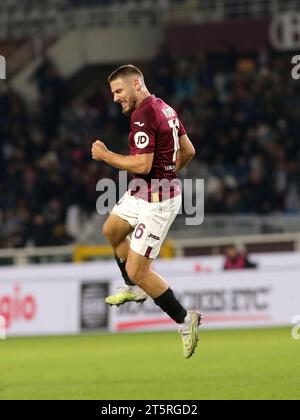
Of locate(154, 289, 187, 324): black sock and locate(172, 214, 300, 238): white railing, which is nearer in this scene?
locate(154, 289, 187, 324): black sock

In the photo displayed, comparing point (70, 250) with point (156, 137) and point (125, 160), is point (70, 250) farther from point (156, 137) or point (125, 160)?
point (125, 160)

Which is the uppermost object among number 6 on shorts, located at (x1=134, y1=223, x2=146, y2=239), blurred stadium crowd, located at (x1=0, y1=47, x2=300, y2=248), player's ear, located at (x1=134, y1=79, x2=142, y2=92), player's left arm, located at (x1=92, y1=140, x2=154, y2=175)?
blurred stadium crowd, located at (x1=0, y1=47, x2=300, y2=248)

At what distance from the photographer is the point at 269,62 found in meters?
28.1

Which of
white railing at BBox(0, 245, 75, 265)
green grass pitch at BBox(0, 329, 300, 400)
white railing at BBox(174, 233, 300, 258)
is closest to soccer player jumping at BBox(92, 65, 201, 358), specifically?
green grass pitch at BBox(0, 329, 300, 400)

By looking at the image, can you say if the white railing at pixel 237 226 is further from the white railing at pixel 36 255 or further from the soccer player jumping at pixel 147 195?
the soccer player jumping at pixel 147 195

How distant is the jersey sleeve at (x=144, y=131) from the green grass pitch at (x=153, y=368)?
220cm

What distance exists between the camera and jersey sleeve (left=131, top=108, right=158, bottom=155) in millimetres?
10883

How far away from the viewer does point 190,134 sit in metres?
27.0

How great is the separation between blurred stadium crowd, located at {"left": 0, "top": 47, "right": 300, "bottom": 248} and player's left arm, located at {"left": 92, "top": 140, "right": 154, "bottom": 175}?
13.3 meters

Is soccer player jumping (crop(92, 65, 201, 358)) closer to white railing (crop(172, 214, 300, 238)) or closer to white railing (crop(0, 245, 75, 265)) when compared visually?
white railing (crop(0, 245, 75, 265))

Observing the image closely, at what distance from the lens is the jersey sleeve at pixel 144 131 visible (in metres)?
10.9

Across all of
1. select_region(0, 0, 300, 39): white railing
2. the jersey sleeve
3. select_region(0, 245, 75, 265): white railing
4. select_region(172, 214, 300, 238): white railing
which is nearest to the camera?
the jersey sleeve

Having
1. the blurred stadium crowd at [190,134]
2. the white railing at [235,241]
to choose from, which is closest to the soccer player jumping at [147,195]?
the white railing at [235,241]
